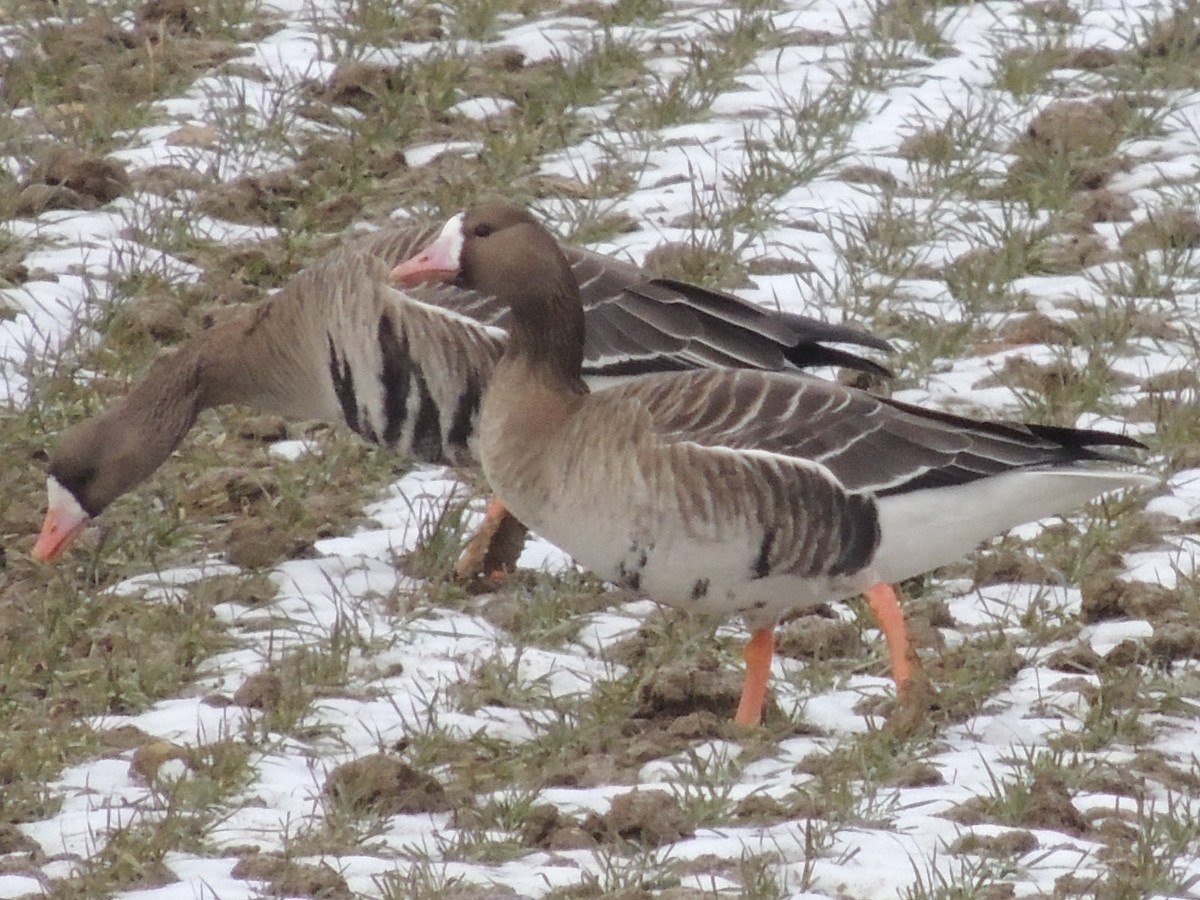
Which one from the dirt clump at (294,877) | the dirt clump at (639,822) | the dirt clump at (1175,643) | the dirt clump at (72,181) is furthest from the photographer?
the dirt clump at (72,181)

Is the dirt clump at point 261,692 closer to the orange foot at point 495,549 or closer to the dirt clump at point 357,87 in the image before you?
the orange foot at point 495,549

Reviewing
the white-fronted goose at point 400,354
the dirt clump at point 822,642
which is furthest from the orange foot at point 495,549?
the dirt clump at point 822,642

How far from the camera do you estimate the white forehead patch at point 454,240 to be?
6.31 meters

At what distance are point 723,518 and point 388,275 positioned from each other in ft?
6.17

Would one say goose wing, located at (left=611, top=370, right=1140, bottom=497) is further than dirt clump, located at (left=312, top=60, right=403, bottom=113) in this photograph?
No

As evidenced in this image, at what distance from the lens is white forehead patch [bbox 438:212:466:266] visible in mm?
6309

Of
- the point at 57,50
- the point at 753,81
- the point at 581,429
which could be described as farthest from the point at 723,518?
the point at 57,50

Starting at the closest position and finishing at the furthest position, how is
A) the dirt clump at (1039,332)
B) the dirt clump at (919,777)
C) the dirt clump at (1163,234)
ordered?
1. the dirt clump at (919,777)
2. the dirt clump at (1039,332)
3. the dirt clump at (1163,234)

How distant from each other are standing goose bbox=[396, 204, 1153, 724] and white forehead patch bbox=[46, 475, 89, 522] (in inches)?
62.5

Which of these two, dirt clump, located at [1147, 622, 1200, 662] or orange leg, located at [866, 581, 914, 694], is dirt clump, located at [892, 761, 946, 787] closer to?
orange leg, located at [866, 581, 914, 694]

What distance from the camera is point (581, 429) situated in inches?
232

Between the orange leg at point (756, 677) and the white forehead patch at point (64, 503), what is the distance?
2.35 meters

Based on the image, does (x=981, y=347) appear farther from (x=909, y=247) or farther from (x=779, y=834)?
(x=779, y=834)

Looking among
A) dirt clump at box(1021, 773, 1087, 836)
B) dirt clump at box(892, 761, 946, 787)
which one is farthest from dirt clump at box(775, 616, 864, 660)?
dirt clump at box(1021, 773, 1087, 836)
